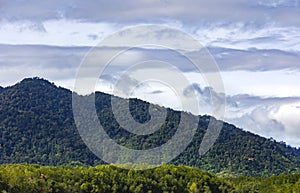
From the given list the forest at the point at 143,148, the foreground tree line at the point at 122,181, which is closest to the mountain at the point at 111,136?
the forest at the point at 143,148

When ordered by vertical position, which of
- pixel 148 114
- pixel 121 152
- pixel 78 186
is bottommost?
pixel 78 186

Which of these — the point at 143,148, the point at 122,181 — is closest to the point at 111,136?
the point at 143,148

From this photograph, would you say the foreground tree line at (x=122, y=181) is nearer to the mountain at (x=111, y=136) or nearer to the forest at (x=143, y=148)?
the forest at (x=143, y=148)

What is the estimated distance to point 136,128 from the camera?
187250 mm

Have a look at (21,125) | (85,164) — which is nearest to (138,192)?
(85,164)

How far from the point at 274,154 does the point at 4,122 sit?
67.5 meters

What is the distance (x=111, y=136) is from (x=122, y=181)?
8767 centimetres

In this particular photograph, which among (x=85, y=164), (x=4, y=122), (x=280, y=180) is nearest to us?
(x=280, y=180)

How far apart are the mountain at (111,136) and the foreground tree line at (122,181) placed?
4589 cm

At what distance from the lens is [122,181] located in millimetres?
88312

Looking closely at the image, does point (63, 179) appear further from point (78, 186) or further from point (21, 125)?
point (21, 125)

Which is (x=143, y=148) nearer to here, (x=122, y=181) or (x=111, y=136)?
(x=111, y=136)

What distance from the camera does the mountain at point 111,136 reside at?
510ft

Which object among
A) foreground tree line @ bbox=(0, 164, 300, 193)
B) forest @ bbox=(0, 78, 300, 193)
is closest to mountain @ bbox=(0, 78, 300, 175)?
forest @ bbox=(0, 78, 300, 193)
